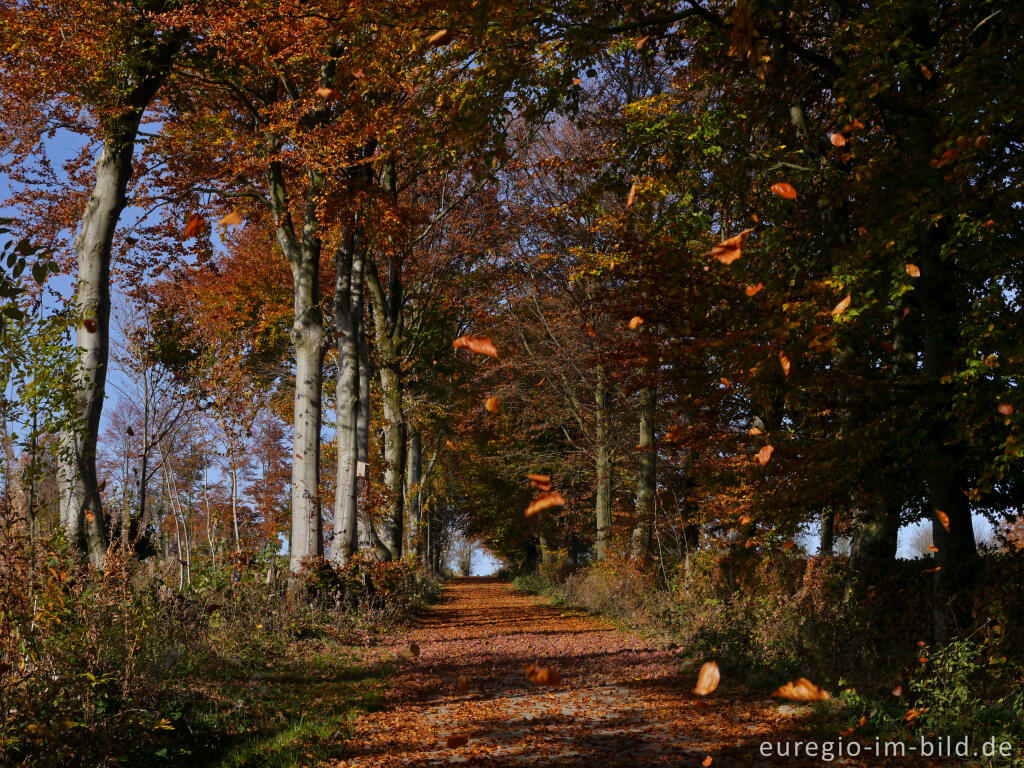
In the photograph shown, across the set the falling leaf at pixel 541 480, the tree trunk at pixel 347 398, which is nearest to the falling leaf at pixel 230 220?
the tree trunk at pixel 347 398

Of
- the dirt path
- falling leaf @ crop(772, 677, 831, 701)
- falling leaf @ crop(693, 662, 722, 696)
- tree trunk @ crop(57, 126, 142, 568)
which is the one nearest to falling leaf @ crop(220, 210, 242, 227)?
tree trunk @ crop(57, 126, 142, 568)

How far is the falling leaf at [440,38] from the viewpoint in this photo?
8.69 meters

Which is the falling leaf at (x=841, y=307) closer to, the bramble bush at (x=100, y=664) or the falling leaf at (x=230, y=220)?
the bramble bush at (x=100, y=664)

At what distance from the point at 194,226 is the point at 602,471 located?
12227 millimetres

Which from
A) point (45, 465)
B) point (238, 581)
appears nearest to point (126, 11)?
point (45, 465)

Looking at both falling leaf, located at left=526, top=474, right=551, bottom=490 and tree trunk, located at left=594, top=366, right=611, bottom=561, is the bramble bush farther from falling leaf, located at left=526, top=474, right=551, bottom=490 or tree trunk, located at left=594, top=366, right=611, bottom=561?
tree trunk, located at left=594, top=366, right=611, bottom=561

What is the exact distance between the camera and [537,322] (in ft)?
75.9

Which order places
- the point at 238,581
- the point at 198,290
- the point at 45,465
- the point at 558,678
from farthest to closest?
the point at 198,290
the point at 238,581
the point at 558,678
the point at 45,465

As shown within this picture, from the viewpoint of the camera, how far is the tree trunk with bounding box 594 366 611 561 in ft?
70.0

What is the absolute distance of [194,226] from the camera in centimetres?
1524

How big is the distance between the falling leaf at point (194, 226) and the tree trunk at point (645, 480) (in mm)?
10270

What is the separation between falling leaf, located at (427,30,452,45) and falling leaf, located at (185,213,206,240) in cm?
768

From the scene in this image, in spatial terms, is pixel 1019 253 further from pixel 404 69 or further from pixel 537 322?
pixel 537 322

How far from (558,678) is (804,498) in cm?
363
